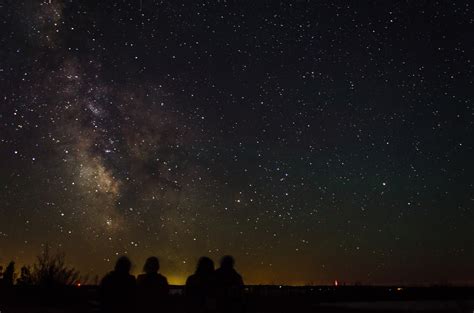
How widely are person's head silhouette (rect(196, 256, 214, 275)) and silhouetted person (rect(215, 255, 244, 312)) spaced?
214 mm

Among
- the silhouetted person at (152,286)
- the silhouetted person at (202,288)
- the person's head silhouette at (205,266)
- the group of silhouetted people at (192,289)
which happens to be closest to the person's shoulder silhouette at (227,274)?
the group of silhouetted people at (192,289)

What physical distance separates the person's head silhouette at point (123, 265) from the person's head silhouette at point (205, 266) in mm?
1035

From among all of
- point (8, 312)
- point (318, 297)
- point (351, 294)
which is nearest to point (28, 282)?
point (8, 312)

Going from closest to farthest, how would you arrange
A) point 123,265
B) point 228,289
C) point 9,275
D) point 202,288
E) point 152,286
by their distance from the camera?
point 228,289 < point 202,288 < point 123,265 < point 152,286 < point 9,275

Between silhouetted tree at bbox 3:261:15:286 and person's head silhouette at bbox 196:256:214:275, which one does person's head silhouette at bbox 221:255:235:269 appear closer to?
person's head silhouette at bbox 196:256:214:275

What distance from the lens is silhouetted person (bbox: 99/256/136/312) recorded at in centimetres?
670

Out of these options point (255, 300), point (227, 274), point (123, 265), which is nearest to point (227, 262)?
point (227, 274)

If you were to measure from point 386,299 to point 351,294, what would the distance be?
7.39 feet

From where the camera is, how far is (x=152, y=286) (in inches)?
287

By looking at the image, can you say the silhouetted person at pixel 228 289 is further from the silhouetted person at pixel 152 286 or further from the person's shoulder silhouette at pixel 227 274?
the silhouetted person at pixel 152 286

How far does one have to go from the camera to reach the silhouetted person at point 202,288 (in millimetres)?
6492

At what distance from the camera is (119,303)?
6.70m

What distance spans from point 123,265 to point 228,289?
162 centimetres

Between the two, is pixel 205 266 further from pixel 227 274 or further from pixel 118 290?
pixel 118 290
